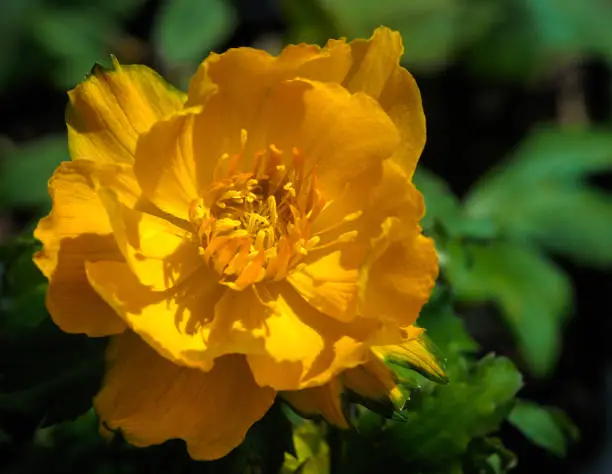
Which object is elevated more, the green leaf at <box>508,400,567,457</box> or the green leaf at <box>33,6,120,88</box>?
the green leaf at <box>508,400,567,457</box>

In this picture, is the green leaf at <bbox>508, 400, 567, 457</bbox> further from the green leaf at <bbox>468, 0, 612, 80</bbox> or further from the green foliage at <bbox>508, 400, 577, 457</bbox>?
the green leaf at <bbox>468, 0, 612, 80</bbox>

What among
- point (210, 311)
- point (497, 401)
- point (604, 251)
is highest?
point (210, 311)

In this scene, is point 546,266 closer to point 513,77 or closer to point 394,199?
point 513,77

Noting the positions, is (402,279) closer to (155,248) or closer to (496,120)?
(155,248)

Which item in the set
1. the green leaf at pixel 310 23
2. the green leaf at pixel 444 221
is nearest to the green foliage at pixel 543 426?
the green leaf at pixel 444 221

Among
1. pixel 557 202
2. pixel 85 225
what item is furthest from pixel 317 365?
pixel 557 202

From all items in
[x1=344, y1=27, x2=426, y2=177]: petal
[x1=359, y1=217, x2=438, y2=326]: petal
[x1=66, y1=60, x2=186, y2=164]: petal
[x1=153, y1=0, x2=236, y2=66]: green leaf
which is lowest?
[x1=153, y1=0, x2=236, y2=66]: green leaf

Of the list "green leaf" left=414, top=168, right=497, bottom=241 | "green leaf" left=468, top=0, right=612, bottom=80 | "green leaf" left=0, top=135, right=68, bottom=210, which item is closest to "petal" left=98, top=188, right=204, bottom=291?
"green leaf" left=414, top=168, right=497, bottom=241
